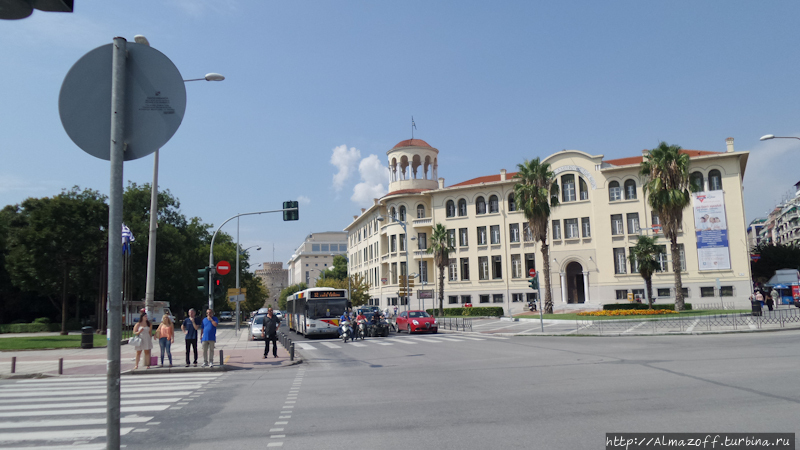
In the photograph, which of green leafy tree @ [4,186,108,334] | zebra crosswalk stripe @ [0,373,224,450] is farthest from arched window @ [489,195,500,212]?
zebra crosswalk stripe @ [0,373,224,450]

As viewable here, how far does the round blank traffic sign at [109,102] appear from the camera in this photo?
3090 millimetres

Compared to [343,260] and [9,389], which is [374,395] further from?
[343,260]

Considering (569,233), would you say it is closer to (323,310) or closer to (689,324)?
(689,324)

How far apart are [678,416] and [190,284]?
54.6 metres

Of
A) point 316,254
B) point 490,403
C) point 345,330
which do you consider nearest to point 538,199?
point 345,330

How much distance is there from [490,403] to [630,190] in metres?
53.7

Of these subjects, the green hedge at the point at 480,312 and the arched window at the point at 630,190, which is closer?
the green hedge at the point at 480,312

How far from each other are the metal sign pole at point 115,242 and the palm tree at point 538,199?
45.1 m

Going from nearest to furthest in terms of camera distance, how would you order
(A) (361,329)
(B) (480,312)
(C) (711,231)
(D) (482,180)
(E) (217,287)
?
(E) (217,287) → (A) (361,329) → (C) (711,231) → (B) (480,312) → (D) (482,180)

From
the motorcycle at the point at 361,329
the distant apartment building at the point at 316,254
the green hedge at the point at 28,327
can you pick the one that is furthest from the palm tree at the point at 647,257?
the distant apartment building at the point at 316,254

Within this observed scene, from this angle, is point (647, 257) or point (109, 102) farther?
point (647, 257)

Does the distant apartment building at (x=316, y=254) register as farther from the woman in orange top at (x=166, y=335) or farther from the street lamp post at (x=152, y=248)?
the woman in orange top at (x=166, y=335)

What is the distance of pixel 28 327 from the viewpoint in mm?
47469

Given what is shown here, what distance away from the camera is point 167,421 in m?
8.74
